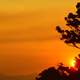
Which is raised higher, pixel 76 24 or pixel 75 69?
pixel 76 24

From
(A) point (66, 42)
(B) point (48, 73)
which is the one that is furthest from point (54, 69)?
(A) point (66, 42)

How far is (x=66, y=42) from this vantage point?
35156mm

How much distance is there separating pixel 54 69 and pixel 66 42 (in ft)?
9.77

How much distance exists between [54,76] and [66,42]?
12.3ft

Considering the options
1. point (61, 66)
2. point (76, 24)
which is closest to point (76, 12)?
point (76, 24)

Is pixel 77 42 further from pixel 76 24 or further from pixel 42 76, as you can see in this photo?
pixel 42 76

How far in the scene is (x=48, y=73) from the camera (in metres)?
34.0

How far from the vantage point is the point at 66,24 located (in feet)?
115

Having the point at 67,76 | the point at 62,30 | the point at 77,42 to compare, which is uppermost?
the point at 62,30

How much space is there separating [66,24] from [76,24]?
1.01 m

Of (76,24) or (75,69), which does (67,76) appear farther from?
(76,24)

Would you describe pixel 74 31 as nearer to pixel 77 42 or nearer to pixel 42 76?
Result: pixel 77 42

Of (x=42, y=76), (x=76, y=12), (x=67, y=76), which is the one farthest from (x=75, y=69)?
(x=76, y=12)

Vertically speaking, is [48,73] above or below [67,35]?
below
